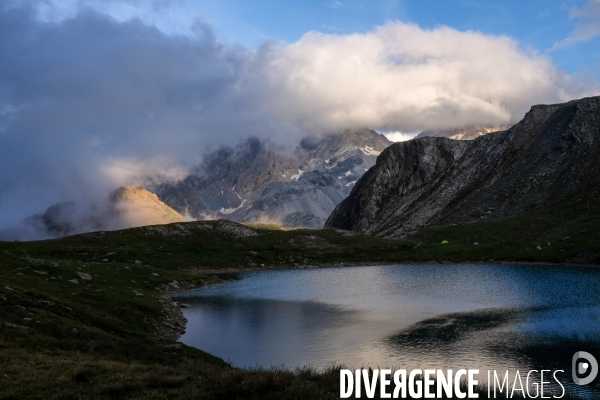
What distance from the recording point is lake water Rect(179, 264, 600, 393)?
4019 centimetres

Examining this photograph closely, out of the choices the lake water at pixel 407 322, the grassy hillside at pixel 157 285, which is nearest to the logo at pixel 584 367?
the lake water at pixel 407 322

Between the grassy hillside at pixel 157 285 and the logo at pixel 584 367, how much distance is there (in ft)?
74.3

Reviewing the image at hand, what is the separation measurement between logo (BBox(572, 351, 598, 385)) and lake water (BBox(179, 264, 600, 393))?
0.61 metres

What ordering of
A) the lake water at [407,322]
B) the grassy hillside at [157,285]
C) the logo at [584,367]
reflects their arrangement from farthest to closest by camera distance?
the lake water at [407,322] < the logo at [584,367] < the grassy hillside at [157,285]

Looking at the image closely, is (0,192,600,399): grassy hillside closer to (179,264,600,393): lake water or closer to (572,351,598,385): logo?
(179,264,600,393): lake water

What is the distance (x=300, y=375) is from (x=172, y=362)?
11.1 metres

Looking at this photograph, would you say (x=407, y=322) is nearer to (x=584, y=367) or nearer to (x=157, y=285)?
(x=584, y=367)

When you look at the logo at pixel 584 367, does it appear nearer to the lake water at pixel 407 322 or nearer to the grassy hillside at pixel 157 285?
the lake water at pixel 407 322

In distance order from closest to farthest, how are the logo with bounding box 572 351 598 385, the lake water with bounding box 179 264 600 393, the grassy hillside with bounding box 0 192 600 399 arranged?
1. the grassy hillside with bounding box 0 192 600 399
2. the logo with bounding box 572 351 598 385
3. the lake water with bounding box 179 264 600 393

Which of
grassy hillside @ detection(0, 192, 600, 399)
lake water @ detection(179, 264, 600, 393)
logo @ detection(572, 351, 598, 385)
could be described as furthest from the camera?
lake water @ detection(179, 264, 600, 393)

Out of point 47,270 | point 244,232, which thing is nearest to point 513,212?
point 244,232

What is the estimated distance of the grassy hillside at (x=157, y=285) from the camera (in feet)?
67.5

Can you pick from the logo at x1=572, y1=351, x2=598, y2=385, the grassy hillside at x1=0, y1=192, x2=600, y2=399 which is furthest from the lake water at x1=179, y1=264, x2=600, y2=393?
the grassy hillside at x1=0, y1=192, x2=600, y2=399

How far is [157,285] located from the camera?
286 ft
